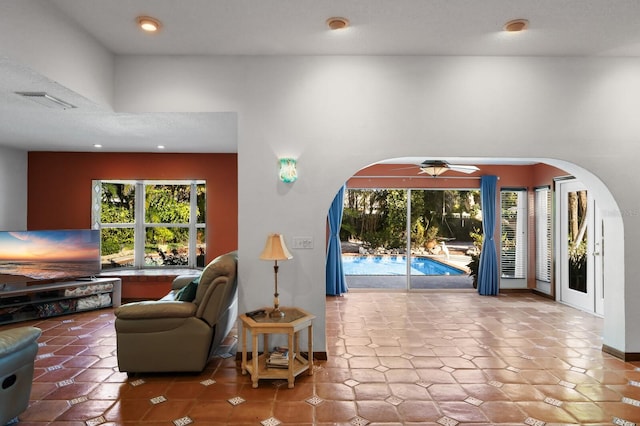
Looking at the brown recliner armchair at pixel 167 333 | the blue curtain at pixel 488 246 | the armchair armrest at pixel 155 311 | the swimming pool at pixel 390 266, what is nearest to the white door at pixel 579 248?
the blue curtain at pixel 488 246

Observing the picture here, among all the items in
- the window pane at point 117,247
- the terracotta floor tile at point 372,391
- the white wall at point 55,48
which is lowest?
the terracotta floor tile at point 372,391

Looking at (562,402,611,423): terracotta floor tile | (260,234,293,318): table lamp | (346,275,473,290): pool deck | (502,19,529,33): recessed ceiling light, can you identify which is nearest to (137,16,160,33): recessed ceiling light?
(260,234,293,318): table lamp

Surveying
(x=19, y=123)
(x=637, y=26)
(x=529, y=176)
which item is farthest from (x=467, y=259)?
(x=19, y=123)

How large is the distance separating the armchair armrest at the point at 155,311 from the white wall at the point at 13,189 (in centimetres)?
379

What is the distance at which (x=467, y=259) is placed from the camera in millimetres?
9258

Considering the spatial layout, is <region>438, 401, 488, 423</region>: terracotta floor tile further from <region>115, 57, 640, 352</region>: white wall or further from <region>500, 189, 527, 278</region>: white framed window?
<region>500, 189, 527, 278</region>: white framed window

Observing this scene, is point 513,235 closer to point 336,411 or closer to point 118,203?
point 336,411

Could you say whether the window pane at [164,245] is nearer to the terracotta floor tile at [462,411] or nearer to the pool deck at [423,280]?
the pool deck at [423,280]

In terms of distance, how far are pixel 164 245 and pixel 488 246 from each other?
5753 mm

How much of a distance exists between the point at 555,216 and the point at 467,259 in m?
3.26

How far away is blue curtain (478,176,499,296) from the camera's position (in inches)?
262

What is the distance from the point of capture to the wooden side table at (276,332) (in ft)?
9.73

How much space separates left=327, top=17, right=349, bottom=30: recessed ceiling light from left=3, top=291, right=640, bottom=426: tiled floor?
9.53 ft

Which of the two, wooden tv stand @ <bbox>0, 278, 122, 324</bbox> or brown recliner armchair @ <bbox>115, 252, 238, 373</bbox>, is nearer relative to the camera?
brown recliner armchair @ <bbox>115, 252, 238, 373</bbox>
